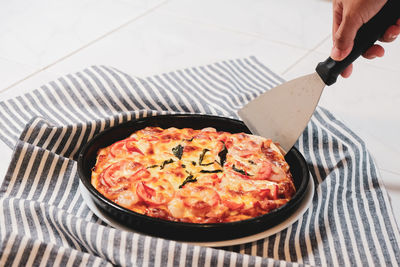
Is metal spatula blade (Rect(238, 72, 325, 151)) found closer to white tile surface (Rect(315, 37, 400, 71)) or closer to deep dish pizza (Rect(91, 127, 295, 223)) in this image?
deep dish pizza (Rect(91, 127, 295, 223))

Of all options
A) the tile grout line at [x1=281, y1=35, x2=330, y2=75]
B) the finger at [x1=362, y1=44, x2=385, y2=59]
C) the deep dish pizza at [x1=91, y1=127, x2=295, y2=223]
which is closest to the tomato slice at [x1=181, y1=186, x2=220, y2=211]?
the deep dish pizza at [x1=91, y1=127, x2=295, y2=223]

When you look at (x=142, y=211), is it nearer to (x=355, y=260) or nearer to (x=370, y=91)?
(x=355, y=260)

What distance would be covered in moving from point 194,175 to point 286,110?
355mm

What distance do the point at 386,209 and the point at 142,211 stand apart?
2.13ft

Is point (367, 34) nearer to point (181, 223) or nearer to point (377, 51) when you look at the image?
point (377, 51)

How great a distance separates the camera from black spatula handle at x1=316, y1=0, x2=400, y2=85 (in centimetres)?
138

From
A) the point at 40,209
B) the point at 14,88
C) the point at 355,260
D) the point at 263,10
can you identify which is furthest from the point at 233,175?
the point at 263,10

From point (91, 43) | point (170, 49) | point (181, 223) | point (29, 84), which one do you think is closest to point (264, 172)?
point (181, 223)

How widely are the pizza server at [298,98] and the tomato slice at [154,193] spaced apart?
0.39 m

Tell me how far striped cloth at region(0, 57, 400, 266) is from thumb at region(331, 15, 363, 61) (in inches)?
14.2

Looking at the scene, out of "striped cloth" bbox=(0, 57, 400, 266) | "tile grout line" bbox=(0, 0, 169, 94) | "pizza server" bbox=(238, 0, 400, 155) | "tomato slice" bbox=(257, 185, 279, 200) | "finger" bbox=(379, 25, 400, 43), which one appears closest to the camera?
"striped cloth" bbox=(0, 57, 400, 266)

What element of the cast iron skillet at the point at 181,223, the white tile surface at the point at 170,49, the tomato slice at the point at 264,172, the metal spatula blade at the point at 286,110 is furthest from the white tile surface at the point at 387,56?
the tomato slice at the point at 264,172

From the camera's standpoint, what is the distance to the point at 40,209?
4.26 ft

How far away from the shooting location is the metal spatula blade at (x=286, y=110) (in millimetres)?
1488
